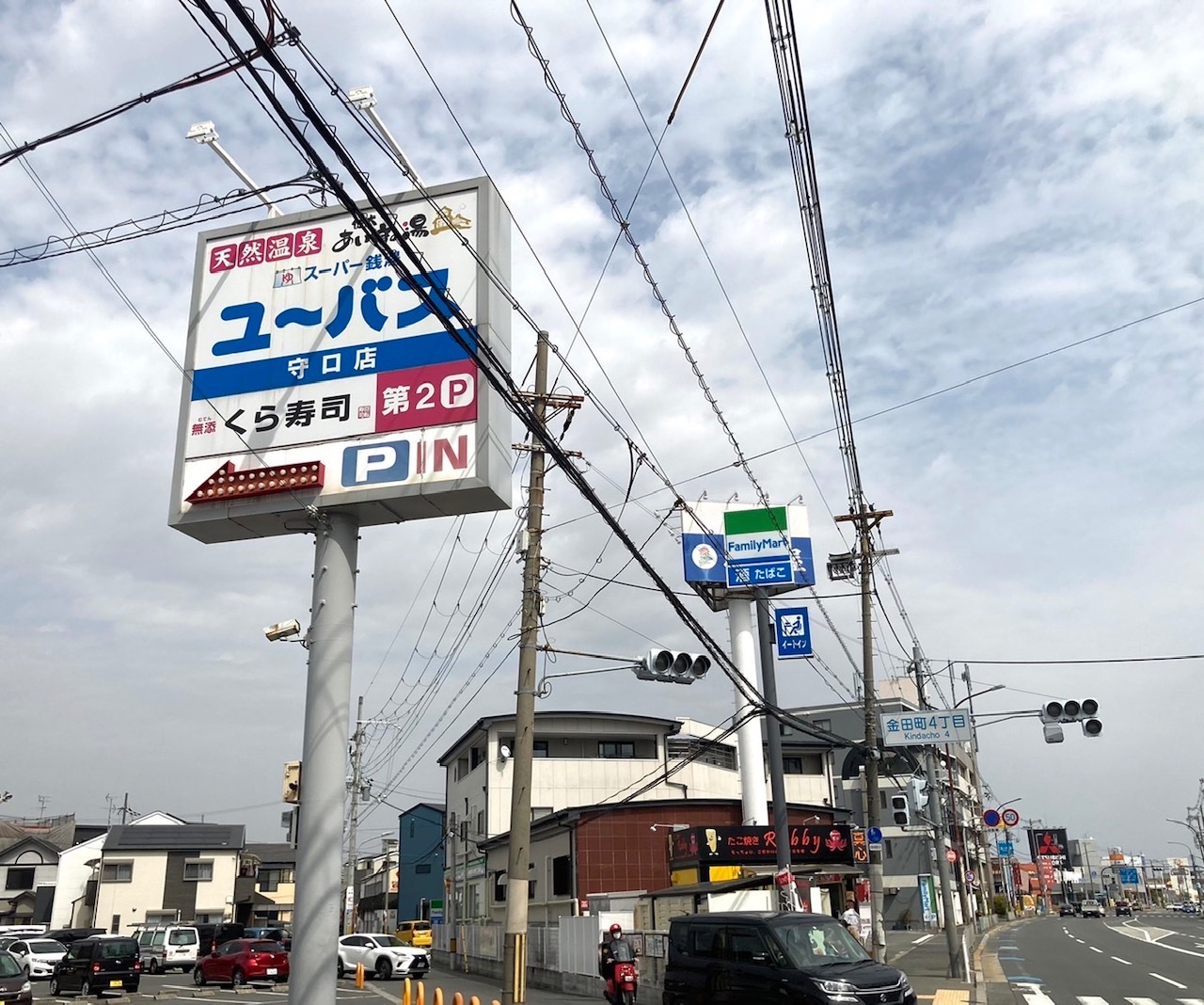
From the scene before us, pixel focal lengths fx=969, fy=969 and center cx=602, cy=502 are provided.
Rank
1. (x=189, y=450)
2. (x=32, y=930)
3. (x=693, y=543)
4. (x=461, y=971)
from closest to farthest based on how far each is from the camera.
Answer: (x=189, y=450), (x=461, y=971), (x=693, y=543), (x=32, y=930)

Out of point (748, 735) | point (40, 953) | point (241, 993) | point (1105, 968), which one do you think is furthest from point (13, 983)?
point (748, 735)

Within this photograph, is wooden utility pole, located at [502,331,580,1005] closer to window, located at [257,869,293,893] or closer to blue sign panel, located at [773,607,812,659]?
blue sign panel, located at [773,607,812,659]

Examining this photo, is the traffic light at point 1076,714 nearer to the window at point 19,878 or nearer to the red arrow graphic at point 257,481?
the red arrow graphic at point 257,481

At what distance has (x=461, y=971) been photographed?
36.2 meters

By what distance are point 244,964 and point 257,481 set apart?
23198 mm

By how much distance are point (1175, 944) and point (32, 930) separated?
51791mm

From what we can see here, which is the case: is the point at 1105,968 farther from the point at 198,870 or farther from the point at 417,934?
the point at 198,870

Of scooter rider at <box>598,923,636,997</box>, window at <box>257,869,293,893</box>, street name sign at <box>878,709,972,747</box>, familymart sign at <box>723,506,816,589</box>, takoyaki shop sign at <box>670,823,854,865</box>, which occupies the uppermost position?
familymart sign at <box>723,506,816,589</box>

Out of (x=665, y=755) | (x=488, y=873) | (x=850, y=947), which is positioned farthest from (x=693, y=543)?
(x=850, y=947)

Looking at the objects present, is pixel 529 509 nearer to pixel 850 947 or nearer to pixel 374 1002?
pixel 850 947

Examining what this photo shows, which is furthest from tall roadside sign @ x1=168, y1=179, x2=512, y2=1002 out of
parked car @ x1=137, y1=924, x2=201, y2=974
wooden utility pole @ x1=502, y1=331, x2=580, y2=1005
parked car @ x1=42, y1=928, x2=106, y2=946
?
parked car @ x1=42, y1=928, x2=106, y2=946

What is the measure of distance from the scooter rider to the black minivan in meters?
2.73

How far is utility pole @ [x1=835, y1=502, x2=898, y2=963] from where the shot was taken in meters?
25.3

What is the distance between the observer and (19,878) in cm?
6366
